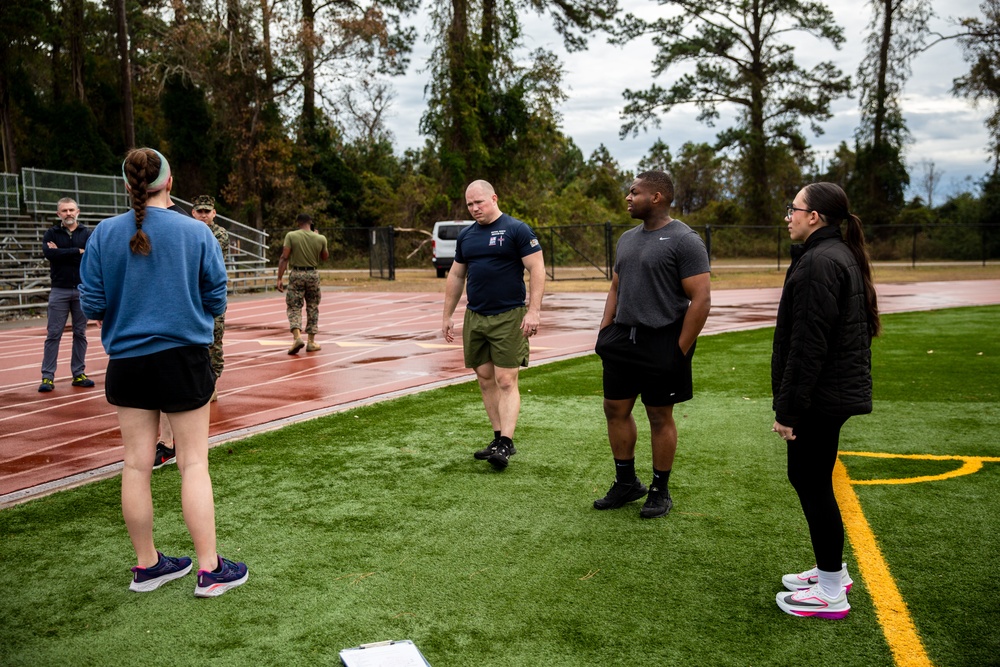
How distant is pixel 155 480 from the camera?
5.55 metres

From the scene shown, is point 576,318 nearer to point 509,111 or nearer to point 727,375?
point 727,375

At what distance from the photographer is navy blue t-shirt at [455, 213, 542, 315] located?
18.7 feet

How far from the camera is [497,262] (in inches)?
226

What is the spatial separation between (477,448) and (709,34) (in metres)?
40.9

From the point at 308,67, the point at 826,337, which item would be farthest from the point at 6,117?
the point at 826,337

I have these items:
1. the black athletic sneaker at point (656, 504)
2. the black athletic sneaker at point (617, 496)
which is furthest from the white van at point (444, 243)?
the black athletic sneaker at point (656, 504)

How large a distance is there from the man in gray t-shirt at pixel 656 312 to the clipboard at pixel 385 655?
198 cm

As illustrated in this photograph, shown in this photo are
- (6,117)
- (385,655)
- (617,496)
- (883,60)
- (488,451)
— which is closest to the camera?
(385,655)

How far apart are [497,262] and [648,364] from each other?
160cm

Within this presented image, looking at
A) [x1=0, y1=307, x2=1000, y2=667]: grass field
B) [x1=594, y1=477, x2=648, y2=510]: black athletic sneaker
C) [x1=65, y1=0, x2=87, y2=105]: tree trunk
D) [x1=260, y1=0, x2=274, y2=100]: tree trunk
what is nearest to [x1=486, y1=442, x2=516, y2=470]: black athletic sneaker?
[x1=0, y1=307, x2=1000, y2=667]: grass field

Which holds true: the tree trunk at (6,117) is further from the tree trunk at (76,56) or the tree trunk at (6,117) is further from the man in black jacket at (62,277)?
the man in black jacket at (62,277)

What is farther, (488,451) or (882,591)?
(488,451)

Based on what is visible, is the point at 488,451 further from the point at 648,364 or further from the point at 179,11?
the point at 179,11

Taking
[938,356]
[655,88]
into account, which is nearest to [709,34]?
[655,88]
